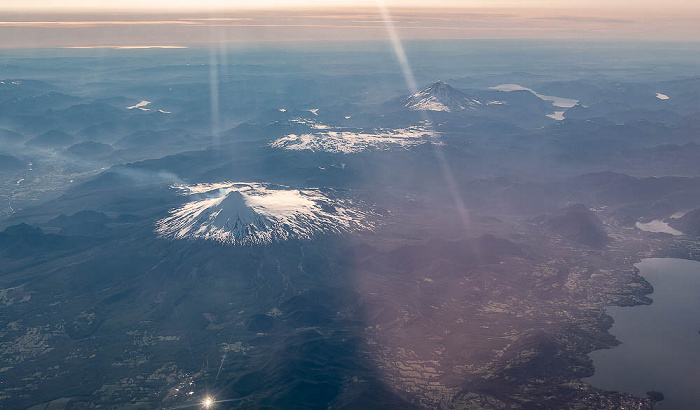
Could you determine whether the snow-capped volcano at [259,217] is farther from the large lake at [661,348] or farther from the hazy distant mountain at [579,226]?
the large lake at [661,348]

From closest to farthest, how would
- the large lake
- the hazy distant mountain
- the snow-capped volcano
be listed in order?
the large lake → the snow-capped volcano → the hazy distant mountain

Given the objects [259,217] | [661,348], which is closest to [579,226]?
[661,348]

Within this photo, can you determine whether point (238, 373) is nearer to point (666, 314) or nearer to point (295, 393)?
point (295, 393)

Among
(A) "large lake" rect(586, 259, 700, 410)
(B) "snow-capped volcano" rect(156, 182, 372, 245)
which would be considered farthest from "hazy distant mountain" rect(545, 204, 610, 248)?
(B) "snow-capped volcano" rect(156, 182, 372, 245)

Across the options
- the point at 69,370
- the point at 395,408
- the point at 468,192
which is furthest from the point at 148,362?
the point at 468,192

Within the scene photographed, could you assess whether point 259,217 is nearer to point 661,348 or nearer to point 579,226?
point 579,226

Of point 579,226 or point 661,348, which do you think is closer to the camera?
point 661,348

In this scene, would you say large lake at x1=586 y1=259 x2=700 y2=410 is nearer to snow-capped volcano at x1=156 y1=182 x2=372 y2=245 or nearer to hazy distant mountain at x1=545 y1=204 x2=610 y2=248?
hazy distant mountain at x1=545 y1=204 x2=610 y2=248

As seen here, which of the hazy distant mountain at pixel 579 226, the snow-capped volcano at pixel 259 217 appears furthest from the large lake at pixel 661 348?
the snow-capped volcano at pixel 259 217
